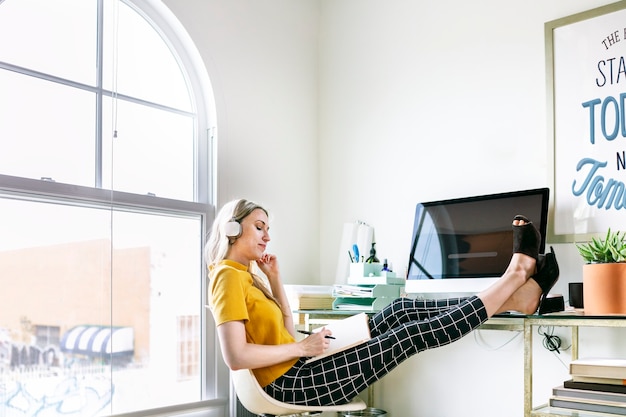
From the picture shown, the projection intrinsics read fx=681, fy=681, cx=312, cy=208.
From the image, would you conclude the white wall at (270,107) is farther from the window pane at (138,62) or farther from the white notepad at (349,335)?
the white notepad at (349,335)

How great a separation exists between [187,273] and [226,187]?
1.43 ft

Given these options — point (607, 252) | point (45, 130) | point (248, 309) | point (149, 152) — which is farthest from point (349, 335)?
point (45, 130)

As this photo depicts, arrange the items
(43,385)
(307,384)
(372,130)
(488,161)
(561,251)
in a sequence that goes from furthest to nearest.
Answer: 1. (372,130)
2. (488,161)
3. (561,251)
4. (43,385)
5. (307,384)

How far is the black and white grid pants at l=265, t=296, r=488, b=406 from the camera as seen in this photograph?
7.16 ft

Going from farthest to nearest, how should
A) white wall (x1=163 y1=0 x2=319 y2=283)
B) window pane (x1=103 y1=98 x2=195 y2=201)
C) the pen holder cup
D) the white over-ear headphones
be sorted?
white wall (x1=163 y1=0 x2=319 y2=283) → the pen holder cup → window pane (x1=103 y1=98 x2=195 y2=201) → the white over-ear headphones

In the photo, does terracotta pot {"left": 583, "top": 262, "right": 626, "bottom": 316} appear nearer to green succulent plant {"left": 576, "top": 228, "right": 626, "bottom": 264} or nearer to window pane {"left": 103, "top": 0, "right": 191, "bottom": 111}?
green succulent plant {"left": 576, "top": 228, "right": 626, "bottom": 264}

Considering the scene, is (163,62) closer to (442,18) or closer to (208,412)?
(442,18)

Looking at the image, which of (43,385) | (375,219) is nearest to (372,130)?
(375,219)

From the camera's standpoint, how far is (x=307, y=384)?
2209 millimetres

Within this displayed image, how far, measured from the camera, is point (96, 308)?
106 inches

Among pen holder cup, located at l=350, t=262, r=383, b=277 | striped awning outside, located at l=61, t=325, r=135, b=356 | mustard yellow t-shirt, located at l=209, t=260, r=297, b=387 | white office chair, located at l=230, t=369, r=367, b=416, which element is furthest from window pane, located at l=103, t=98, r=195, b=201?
white office chair, located at l=230, t=369, r=367, b=416

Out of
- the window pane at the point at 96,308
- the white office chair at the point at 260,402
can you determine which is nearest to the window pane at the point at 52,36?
the window pane at the point at 96,308

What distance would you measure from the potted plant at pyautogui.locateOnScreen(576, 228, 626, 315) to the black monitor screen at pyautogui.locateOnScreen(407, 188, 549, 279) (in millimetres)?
206

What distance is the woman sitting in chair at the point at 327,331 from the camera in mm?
2162
